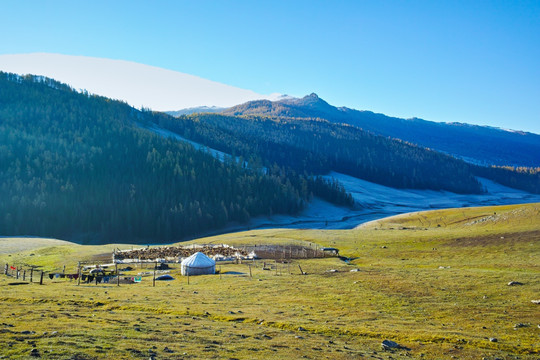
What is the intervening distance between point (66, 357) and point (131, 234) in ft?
545

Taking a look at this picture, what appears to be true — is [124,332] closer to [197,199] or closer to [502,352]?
[502,352]

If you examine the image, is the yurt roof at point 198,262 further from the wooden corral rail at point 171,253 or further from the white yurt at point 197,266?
the wooden corral rail at point 171,253

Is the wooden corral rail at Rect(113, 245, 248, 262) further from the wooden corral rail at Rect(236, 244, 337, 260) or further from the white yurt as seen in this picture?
the white yurt

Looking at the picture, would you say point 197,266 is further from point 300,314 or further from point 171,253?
point 300,314

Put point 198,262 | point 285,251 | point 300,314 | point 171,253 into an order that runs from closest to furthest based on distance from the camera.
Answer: point 300,314 → point 198,262 → point 285,251 → point 171,253

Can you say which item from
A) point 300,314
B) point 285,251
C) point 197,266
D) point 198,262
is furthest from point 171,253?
point 300,314

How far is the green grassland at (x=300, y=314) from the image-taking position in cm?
2372

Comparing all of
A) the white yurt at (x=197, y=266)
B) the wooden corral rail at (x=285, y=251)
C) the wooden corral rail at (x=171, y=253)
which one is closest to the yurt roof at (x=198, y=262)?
the white yurt at (x=197, y=266)

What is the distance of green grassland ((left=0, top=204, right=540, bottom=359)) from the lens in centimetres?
2372

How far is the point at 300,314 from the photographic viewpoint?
116ft

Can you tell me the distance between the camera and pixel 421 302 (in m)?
39.2

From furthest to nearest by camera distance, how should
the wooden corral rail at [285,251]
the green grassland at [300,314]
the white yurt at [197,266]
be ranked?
the wooden corral rail at [285,251] < the white yurt at [197,266] < the green grassland at [300,314]

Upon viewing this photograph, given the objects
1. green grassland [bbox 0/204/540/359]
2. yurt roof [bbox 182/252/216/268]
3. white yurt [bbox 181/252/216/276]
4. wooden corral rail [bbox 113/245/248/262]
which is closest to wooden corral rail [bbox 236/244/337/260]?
wooden corral rail [bbox 113/245/248/262]

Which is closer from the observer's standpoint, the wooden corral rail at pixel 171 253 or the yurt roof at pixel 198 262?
the yurt roof at pixel 198 262
